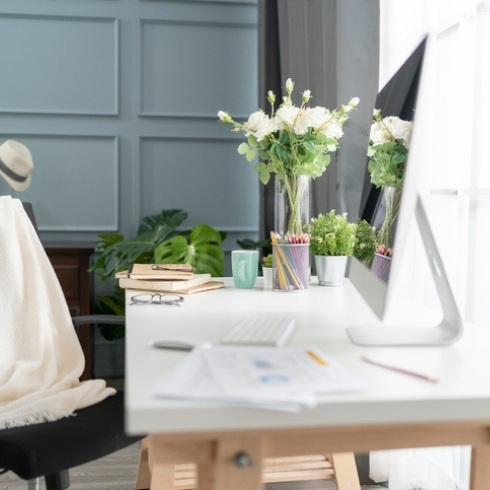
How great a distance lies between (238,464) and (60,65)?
3.13 m

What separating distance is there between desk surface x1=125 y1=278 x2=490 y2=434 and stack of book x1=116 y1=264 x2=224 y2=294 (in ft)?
0.64

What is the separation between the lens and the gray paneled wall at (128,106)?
3.53m

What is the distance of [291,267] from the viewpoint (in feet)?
5.74

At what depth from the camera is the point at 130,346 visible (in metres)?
1.10

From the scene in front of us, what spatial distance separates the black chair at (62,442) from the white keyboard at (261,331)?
428 mm

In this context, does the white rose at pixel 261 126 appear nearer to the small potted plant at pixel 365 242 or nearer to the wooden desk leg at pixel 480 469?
the small potted plant at pixel 365 242

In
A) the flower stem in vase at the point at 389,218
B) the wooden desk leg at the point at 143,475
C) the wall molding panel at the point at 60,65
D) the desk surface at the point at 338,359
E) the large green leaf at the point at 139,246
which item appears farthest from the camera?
the wall molding panel at the point at 60,65

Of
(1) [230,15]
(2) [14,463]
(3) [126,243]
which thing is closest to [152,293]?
(2) [14,463]

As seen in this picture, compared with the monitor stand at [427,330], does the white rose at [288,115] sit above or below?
Result: above

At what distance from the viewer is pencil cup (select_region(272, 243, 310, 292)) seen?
1734 mm

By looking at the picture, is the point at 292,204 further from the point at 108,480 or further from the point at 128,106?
the point at 128,106

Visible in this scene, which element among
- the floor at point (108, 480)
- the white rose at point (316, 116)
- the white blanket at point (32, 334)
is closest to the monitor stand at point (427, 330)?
the white rose at point (316, 116)

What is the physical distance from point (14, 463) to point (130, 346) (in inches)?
18.4

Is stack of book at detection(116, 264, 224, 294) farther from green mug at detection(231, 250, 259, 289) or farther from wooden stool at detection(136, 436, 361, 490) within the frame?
wooden stool at detection(136, 436, 361, 490)
